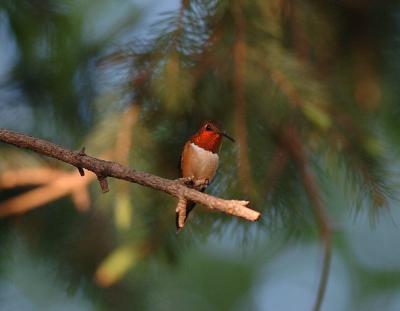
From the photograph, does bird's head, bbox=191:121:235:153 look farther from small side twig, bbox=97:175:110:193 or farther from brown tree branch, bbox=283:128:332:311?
small side twig, bbox=97:175:110:193

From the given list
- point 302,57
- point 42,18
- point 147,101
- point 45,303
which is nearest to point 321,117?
point 302,57

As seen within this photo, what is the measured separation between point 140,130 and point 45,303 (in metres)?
2.28

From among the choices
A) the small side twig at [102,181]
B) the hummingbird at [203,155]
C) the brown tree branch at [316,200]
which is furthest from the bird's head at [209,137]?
the small side twig at [102,181]

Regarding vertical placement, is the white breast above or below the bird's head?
below

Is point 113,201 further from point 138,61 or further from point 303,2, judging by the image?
point 303,2

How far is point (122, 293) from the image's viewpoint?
2018 mm

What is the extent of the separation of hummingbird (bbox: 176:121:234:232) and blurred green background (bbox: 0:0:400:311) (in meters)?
0.04

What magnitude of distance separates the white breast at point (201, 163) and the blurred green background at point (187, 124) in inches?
3.5

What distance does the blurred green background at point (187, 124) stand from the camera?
162cm

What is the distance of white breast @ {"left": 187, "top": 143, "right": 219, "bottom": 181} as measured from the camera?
5.88ft

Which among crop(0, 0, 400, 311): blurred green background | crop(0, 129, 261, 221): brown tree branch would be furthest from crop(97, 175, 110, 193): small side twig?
crop(0, 0, 400, 311): blurred green background

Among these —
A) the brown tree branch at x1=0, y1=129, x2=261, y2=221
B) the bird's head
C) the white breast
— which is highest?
the brown tree branch at x1=0, y1=129, x2=261, y2=221

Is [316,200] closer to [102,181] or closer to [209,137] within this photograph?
[209,137]

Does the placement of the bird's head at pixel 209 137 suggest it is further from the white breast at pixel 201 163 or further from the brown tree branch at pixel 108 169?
the brown tree branch at pixel 108 169
